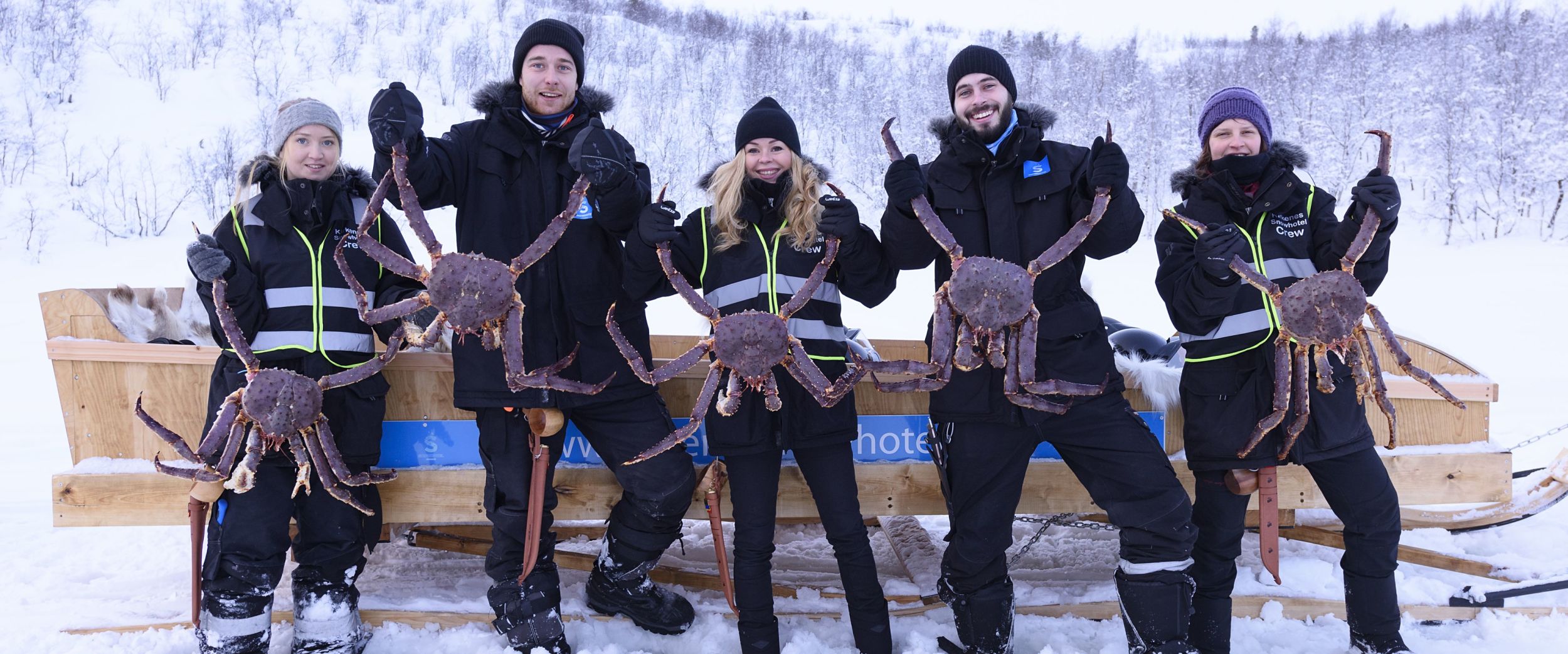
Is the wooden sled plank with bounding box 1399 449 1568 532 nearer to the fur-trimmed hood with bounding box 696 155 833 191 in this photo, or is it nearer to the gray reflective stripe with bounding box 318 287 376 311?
the fur-trimmed hood with bounding box 696 155 833 191

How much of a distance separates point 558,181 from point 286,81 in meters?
15.5

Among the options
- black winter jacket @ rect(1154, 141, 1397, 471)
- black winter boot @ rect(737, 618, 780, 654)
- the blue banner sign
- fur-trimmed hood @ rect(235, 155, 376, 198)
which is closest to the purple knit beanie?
black winter jacket @ rect(1154, 141, 1397, 471)

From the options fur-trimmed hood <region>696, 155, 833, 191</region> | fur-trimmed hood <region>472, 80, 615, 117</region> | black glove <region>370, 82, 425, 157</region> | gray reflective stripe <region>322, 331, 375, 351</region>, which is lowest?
gray reflective stripe <region>322, 331, 375, 351</region>

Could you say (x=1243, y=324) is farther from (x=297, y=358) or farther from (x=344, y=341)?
(x=297, y=358)

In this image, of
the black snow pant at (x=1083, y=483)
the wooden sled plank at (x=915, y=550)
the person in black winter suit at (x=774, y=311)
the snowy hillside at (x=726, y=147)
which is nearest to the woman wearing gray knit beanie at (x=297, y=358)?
the snowy hillside at (x=726, y=147)

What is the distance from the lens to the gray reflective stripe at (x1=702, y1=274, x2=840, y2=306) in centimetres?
297

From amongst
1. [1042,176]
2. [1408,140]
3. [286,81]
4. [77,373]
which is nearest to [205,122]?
[286,81]

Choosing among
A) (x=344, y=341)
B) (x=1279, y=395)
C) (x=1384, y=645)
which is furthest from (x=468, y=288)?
(x=1384, y=645)

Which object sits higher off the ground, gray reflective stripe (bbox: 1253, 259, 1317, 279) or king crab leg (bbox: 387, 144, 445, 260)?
king crab leg (bbox: 387, 144, 445, 260)

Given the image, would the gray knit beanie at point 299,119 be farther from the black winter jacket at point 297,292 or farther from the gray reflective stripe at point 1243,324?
the gray reflective stripe at point 1243,324

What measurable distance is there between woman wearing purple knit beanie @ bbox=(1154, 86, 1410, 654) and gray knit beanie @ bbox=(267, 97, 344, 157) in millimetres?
2973

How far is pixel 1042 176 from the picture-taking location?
288cm

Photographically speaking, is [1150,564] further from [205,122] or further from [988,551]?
[205,122]

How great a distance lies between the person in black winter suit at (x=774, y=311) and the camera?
295 centimetres
